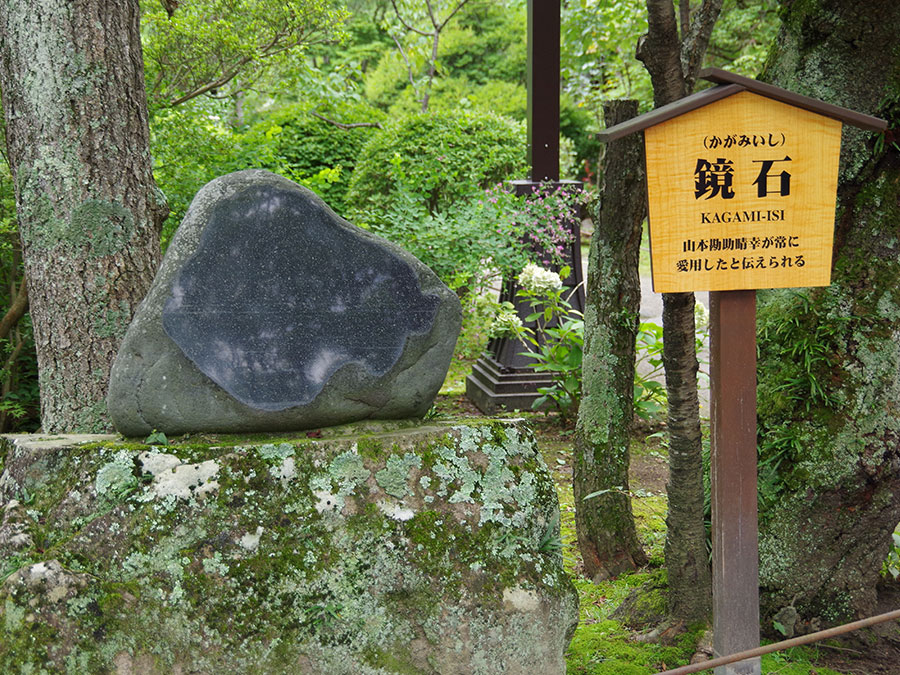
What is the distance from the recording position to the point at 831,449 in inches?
118

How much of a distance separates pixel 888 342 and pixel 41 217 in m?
3.28

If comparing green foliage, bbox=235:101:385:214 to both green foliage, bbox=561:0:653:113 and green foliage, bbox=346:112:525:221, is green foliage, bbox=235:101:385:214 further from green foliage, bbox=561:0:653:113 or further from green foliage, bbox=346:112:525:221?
green foliage, bbox=561:0:653:113

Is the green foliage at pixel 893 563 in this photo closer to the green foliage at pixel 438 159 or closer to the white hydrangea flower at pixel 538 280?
the white hydrangea flower at pixel 538 280

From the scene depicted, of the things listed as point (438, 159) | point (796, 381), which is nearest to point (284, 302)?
point (796, 381)

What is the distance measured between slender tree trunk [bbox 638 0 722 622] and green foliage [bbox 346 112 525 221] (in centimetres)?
440

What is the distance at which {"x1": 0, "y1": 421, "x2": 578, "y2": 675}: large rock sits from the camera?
2.06m

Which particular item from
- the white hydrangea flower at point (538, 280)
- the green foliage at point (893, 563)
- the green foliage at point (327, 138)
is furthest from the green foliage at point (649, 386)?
the green foliage at point (327, 138)

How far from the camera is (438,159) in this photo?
7516mm

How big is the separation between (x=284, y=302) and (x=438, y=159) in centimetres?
545

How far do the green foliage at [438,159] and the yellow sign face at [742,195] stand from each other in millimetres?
5084

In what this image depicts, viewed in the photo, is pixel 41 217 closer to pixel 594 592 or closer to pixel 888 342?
pixel 594 592

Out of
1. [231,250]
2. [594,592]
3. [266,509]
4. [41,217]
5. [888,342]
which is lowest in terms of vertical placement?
[594,592]

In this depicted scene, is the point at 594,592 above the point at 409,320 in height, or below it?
below

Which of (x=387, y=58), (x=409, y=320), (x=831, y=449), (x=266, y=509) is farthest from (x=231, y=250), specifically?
(x=387, y=58)
